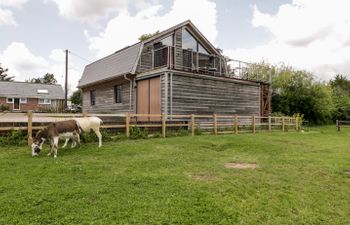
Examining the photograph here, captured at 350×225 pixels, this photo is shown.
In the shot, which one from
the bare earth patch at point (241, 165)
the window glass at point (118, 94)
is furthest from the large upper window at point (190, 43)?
the bare earth patch at point (241, 165)

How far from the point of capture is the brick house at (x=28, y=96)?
124ft

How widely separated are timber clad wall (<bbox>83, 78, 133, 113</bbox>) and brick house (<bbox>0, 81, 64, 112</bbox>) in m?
16.5

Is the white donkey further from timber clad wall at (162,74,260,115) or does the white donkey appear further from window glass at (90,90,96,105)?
window glass at (90,90,96,105)

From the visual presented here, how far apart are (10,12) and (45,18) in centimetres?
206

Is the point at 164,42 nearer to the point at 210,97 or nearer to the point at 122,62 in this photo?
the point at 122,62

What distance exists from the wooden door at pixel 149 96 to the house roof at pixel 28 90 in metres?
27.5

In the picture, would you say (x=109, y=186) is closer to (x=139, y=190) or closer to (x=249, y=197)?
(x=139, y=190)

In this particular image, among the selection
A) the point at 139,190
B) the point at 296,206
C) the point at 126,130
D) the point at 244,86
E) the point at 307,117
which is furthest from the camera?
the point at 307,117

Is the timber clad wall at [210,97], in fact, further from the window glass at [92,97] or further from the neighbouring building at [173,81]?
the window glass at [92,97]

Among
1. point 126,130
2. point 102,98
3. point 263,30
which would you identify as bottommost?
point 126,130

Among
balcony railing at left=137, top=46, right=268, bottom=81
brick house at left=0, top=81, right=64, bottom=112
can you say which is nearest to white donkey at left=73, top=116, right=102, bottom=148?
balcony railing at left=137, top=46, right=268, bottom=81

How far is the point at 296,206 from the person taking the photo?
480 cm

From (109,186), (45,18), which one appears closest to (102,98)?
(45,18)

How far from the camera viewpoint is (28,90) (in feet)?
130
